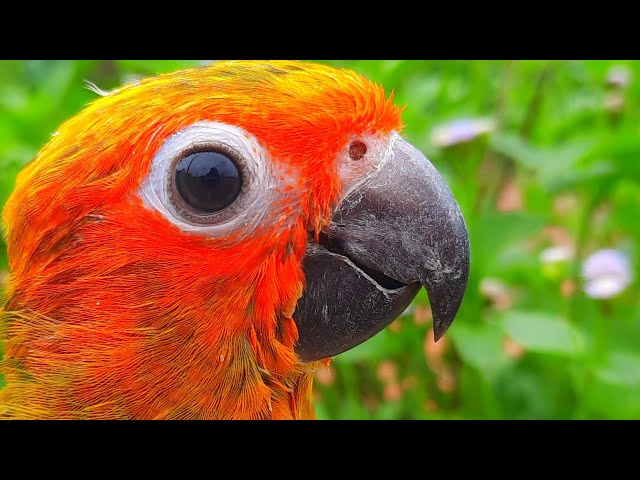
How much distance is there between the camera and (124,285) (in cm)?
175

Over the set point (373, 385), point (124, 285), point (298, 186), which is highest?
point (298, 186)

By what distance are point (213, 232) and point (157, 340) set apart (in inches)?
12.0

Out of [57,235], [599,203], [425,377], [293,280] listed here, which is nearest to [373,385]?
[425,377]

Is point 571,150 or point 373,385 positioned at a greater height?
point 571,150

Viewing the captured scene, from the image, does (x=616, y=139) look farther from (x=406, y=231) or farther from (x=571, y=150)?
(x=406, y=231)

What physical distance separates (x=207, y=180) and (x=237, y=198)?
9cm

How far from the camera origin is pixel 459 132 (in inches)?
118

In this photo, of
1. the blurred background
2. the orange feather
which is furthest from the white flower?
the orange feather

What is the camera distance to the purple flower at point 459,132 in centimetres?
295

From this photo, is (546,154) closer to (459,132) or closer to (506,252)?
(459,132)

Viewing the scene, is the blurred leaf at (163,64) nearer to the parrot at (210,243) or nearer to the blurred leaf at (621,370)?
the parrot at (210,243)

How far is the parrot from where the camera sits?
5.70ft

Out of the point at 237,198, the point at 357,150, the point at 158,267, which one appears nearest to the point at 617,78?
A: the point at 357,150
